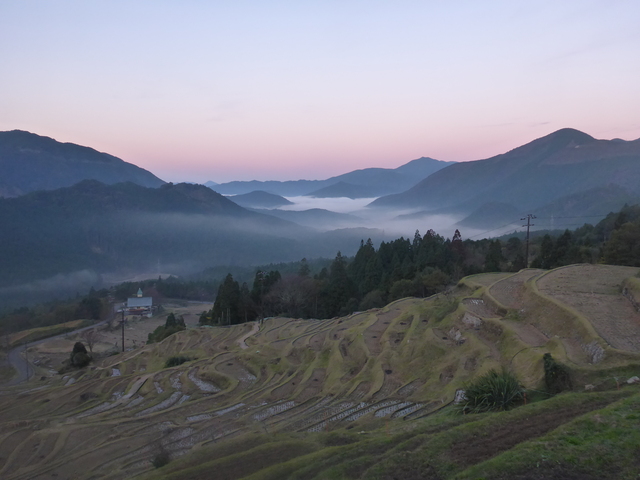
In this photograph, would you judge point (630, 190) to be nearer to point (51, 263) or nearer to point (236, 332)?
point (236, 332)

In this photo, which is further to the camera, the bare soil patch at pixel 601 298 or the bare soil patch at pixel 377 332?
the bare soil patch at pixel 377 332

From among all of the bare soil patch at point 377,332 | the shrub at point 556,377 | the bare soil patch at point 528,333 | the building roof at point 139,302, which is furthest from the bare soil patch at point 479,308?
the building roof at point 139,302

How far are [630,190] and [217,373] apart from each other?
199 m

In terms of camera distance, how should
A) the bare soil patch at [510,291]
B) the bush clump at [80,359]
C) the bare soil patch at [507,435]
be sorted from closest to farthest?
the bare soil patch at [507,435]
the bare soil patch at [510,291]
the bush clump at [80,359]

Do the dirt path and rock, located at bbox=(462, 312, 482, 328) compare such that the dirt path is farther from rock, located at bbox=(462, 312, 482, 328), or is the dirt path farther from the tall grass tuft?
the tall grass tuft

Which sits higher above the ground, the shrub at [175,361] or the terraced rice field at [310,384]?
the terraced rice field at [310,384]

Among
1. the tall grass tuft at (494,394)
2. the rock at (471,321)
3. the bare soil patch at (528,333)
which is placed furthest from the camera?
the rock at (471,321)

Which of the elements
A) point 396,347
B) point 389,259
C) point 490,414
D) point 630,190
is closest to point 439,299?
point 396,347

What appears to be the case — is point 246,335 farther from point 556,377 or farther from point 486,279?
point 556,377

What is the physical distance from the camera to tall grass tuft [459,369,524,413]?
15.3m

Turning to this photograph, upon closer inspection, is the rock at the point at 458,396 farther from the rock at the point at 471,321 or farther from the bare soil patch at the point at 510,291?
the bare soil patch at the point at 510,291

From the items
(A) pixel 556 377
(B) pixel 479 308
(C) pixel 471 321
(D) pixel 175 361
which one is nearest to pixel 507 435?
(A) pixel 556 377

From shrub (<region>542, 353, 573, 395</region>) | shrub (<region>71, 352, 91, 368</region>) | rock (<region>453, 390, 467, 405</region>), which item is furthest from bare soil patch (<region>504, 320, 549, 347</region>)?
shrub (<region>71, 352, 91, 368</region>)

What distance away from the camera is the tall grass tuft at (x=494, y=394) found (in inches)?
603
